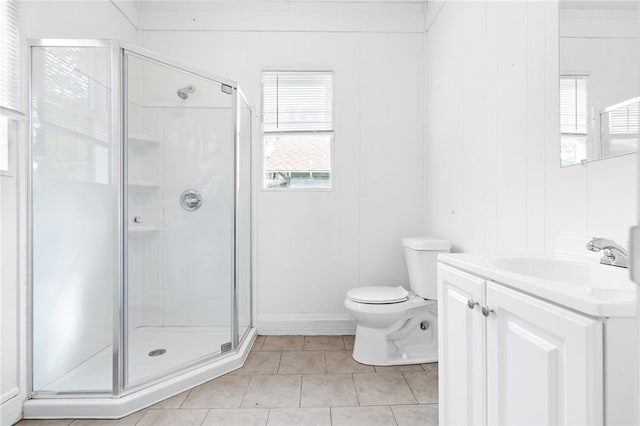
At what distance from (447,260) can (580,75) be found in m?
0.78

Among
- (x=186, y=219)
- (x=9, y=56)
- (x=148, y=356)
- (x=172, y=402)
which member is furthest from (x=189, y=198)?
(x=172, y=402)

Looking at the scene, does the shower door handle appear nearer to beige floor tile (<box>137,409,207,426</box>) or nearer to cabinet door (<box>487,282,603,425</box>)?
beige floor tile (<box>137,409,207,426</box>)

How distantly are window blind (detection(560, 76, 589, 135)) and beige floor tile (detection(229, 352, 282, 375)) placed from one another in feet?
6.20

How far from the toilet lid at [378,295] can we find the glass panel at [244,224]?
0.77m

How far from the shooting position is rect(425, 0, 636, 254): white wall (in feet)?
3.65

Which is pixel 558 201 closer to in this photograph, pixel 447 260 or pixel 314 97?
pixel 447 260

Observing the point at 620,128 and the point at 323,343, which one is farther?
the point at 323,343

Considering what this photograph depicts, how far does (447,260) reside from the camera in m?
1.14

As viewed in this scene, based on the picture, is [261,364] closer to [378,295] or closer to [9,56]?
[378,295]

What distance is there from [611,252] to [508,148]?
714mm

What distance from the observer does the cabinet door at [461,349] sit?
914 mm

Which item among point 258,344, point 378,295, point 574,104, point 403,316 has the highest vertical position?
point 574,104

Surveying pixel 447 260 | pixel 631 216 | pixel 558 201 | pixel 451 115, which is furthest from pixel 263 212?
pixel 631 216

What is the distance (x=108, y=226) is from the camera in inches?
64.0
